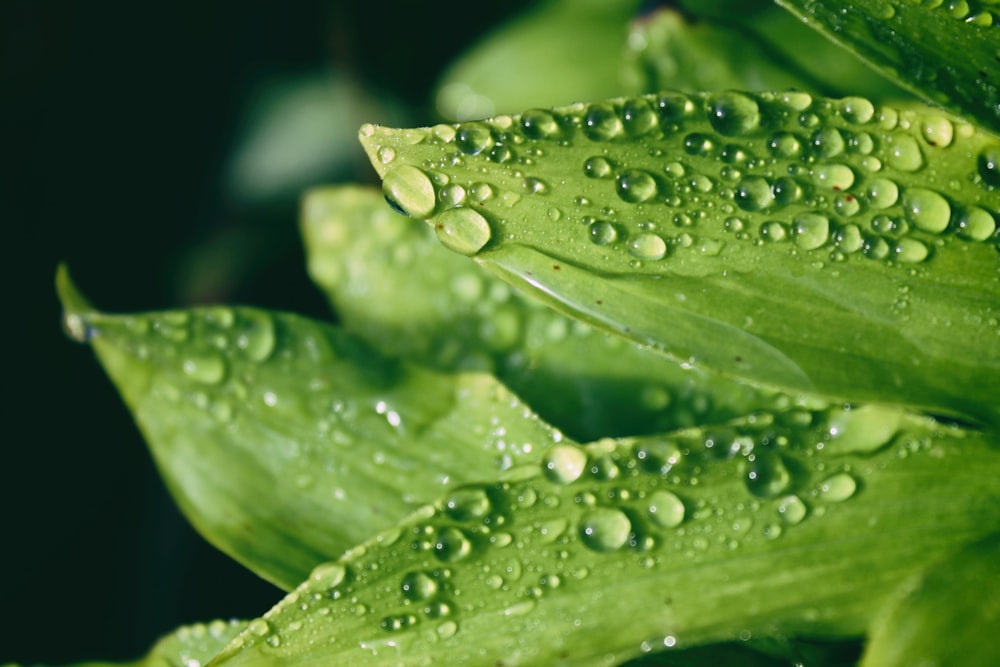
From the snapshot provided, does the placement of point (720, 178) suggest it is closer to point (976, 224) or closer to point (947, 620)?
point (976, 224)

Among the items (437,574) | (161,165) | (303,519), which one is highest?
(437,574)

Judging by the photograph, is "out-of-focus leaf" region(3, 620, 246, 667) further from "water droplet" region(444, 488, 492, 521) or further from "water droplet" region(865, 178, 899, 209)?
"water droplet" region(865, 178, 899, 209)

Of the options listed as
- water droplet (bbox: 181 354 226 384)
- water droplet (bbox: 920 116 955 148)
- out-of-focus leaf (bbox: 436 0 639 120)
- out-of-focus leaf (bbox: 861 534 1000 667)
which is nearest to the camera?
out-of-focus leaf (bbox: 861 534 1000 667)

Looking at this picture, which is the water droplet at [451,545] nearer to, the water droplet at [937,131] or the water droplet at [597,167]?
the water droplet at [597,167]

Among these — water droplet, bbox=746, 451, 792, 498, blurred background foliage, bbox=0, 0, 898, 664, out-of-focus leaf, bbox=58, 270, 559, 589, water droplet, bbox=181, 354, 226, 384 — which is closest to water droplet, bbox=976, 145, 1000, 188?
water droplet, bbox=746, 451, 792, 498

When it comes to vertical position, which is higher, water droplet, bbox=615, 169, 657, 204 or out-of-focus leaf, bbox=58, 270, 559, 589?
water droplet, bbox=615, 169, 657, 204

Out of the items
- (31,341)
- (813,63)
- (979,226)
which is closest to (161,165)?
(31,341)

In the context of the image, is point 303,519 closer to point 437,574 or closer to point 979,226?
point 437,574
